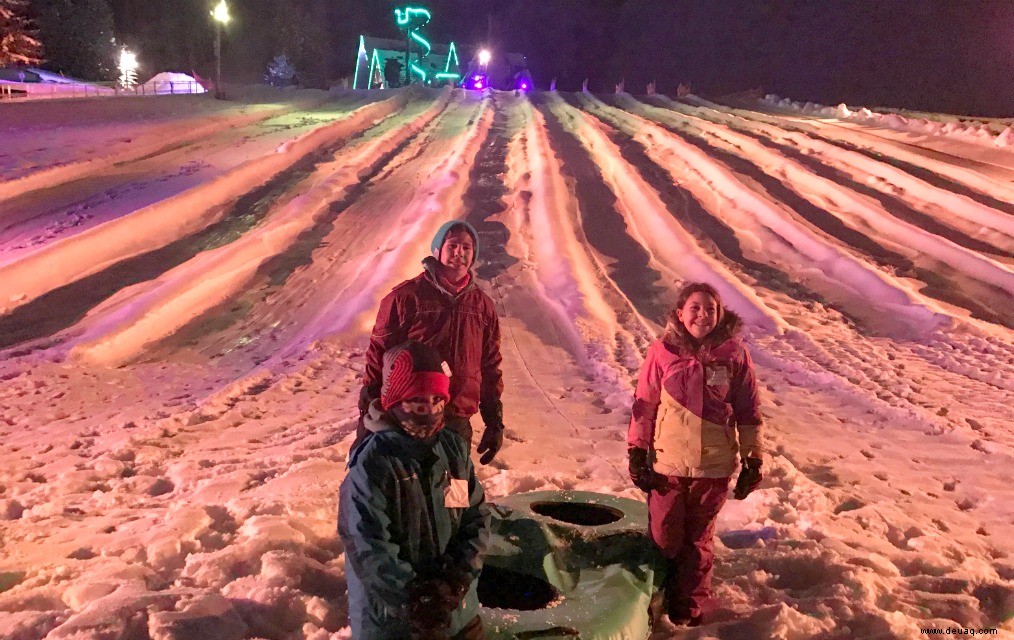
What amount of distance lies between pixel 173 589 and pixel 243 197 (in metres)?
10.2

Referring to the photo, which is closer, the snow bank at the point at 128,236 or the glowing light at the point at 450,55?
the snow bank at the point at 128,236

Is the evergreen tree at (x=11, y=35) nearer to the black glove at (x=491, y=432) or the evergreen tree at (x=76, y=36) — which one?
the evergreen tree at (x=76, y=36)

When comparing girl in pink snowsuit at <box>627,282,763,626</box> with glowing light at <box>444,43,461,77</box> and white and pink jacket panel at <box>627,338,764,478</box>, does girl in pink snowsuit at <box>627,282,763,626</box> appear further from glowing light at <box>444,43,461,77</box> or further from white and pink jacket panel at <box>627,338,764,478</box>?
glowing light at <box>444,43,461,77</box>

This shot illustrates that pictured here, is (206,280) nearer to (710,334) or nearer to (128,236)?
(128,236)

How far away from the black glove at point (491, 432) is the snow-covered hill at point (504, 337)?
81 cm

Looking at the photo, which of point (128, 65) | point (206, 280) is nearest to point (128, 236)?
point (206, 280)

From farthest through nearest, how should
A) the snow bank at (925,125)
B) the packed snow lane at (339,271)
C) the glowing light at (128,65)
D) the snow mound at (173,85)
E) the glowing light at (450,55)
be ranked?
the glowing light at (450,55) < the glowing light at (128,65) < the snow mound at (173,85) < the snow bank at (925,125) < the packed snow lane at (339,271)

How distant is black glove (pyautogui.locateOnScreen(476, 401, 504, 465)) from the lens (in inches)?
132

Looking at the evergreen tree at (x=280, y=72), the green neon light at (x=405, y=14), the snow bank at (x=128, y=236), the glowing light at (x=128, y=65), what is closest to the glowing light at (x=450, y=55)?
the evergreen tree at (x=280, y=72)

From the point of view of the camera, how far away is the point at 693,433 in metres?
2.97

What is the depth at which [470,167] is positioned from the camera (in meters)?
15.2

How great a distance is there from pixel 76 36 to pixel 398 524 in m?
41.6

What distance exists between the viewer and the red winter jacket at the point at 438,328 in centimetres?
319

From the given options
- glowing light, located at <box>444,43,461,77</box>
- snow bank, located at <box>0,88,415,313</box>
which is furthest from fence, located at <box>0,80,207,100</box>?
glowing light, located at <box>444,43,461,77</box>
